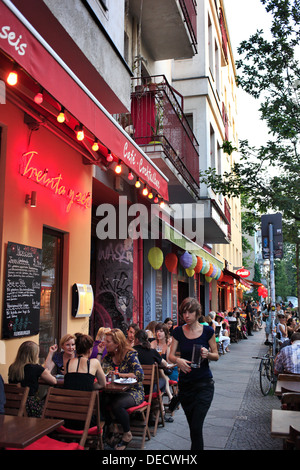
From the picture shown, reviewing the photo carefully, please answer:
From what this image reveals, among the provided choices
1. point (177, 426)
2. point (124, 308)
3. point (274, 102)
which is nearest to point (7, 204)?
point (177, 426)

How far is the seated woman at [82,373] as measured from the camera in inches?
191

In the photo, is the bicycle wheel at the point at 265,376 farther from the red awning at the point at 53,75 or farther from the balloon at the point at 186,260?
the red awning at the point at 53,75

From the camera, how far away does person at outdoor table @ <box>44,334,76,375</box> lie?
19.2ft

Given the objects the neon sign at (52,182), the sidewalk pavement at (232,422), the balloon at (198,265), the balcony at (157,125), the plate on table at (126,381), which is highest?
the balcony at (157,125)

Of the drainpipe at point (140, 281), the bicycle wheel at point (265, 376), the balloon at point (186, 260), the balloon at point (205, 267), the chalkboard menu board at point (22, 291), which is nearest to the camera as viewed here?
the chalkboard menu board at point (22, 291)

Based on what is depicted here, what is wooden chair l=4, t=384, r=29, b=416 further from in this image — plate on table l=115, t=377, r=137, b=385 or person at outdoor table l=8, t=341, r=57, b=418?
plate on table l=115, t=377, r=137, b=385

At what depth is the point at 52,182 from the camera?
658cm

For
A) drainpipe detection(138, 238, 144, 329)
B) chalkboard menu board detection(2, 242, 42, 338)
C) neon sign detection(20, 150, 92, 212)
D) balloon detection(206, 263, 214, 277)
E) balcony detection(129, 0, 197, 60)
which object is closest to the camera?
chalkboard menu board detection(2, 242, 42, 338)

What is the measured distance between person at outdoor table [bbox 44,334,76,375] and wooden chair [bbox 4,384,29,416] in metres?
1.31

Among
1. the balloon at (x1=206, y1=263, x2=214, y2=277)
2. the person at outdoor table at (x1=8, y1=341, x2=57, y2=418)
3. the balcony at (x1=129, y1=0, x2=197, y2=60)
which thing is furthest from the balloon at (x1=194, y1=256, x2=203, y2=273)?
the person at outdoor table at (x1=8, y1=341, x2=57, y2=418)

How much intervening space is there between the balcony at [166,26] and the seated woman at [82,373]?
28.2ft

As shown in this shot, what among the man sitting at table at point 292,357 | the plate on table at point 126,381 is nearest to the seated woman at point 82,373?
the plate on table at point 126,381

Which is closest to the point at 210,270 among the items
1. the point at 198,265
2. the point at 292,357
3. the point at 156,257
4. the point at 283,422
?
the point at 198,265

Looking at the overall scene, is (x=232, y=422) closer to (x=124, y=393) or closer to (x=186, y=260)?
(x=124, y=393)
